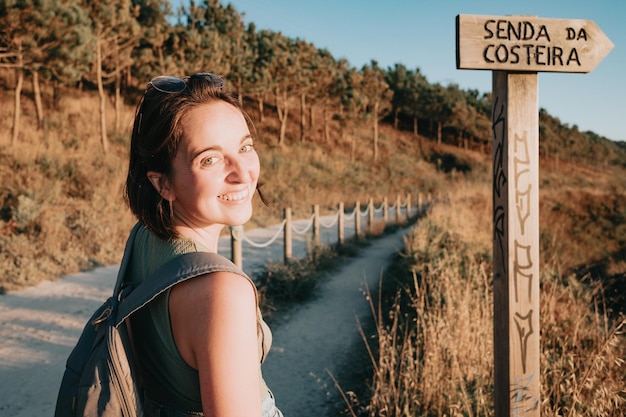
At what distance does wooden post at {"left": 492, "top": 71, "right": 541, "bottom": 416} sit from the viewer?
2.52 meters

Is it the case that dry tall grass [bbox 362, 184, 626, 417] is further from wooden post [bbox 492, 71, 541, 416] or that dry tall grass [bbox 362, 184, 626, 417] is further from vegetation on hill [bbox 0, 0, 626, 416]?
wooden post [bbox 492, 71, 541, 416]

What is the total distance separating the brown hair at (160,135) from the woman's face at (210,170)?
0.02 m

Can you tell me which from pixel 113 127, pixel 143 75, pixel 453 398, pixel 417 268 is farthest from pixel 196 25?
pixel 453 398

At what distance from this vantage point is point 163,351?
3.30 feet

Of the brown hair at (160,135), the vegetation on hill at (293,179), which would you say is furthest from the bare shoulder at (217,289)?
the vegetation on hill at (293,179)

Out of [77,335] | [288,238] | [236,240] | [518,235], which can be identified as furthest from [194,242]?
[288,238]

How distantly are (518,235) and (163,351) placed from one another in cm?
213

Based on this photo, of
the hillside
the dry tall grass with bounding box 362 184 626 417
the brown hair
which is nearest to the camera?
the brown hair

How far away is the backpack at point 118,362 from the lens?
916 millimetres

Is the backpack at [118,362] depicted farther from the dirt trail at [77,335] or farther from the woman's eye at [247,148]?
the dirt trail at [77,335]

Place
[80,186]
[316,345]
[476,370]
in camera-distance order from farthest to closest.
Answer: [80,186]
[316,345]
[476,370]

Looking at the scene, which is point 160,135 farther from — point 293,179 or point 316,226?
point 293,179

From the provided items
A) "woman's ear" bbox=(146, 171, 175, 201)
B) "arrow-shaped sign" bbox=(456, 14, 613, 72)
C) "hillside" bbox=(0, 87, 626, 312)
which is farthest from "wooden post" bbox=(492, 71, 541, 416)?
"hillside" bbox=(0, 87, 626, 312)

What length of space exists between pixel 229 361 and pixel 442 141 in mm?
57764
